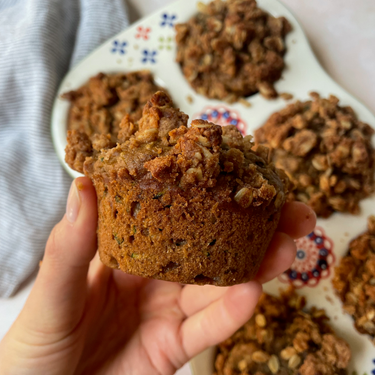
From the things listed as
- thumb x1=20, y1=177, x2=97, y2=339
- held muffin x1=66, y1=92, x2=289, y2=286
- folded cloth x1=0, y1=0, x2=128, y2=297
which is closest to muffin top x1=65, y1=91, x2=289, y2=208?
held muffin x1=66, y1=92, x2=289, y2=286

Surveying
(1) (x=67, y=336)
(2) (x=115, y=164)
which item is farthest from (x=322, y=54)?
(1) (x=67, y=336)

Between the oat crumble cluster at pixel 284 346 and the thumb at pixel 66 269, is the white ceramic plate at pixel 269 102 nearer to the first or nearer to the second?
the oat crumble cluster at pixel 284 346

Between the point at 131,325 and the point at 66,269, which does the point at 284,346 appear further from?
the point at 66,269

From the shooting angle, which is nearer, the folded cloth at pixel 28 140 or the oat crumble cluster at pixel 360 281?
the oat crumble cluster at pixel 360 281

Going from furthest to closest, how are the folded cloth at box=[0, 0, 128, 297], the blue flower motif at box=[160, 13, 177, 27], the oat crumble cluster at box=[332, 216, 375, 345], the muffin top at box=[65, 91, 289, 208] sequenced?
the blue flower motif at box=[160, 13, 177, 27] < the folded cloth at box=[0, 0, 128, 297] < the oat crumble cluster at box=[332, 216, 375, 345] < the muffin top at box=[65, 91, 289, 208]

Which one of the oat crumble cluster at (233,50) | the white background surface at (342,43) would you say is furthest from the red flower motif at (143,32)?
the white background surface at (342,43)

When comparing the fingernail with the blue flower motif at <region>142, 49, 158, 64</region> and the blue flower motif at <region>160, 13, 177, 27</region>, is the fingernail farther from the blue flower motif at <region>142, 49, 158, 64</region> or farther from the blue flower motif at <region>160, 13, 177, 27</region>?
the blue flower motif at <region>160, 13, 177, 27</region>

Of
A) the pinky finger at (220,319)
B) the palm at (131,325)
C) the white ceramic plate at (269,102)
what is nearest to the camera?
the pinky finger at (220,319)
